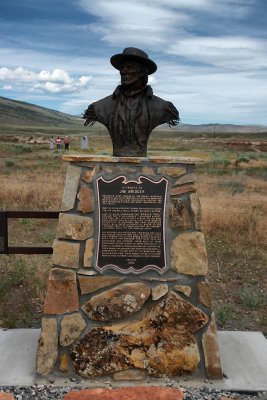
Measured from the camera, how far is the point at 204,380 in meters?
3.47

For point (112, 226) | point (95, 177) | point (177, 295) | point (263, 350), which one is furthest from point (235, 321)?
point (95, 177)

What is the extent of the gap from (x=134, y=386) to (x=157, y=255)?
43.7 inches

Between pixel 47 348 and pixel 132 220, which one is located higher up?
pixel 132 220

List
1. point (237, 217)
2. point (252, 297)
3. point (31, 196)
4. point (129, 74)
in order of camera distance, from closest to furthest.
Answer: point (129, 74)
point (252, 297)
point (237, 217)
point (31, 196)

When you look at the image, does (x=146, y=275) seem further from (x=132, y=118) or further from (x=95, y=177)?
(x=132, y=118)

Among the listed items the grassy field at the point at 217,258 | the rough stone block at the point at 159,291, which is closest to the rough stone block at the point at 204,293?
the rough stone block at the point at 159,291

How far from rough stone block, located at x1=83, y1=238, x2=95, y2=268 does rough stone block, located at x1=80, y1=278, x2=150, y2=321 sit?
29 centimetres

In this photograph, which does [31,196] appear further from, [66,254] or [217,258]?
[66,254]

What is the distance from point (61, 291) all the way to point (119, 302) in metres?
0.51

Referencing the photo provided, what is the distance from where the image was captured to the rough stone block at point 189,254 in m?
3.48

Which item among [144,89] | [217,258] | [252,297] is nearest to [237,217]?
[217,258]

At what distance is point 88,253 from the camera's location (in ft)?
11.5

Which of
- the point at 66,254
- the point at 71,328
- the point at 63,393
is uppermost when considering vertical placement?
the point at 66,254

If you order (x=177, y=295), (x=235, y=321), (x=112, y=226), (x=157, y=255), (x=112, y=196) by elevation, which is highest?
(x=112, y=196)
